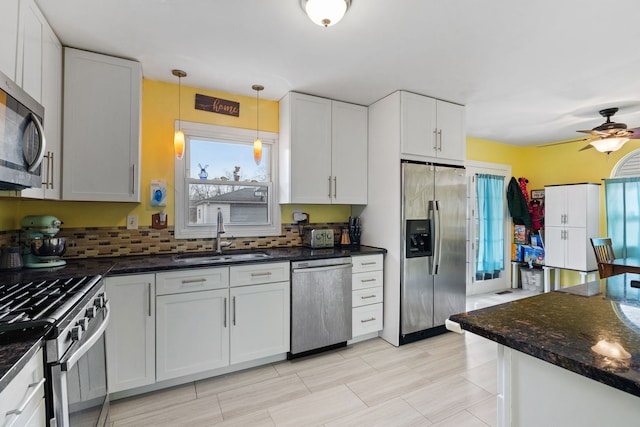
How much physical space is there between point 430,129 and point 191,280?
2.67m

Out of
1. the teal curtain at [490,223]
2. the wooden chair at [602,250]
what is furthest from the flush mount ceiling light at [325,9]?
the teal curtain at [490,223]

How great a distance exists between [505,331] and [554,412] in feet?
0.78

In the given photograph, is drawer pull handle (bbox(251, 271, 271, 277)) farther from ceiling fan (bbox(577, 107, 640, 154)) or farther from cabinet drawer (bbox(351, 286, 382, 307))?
ceiling fan (bbox(577, 107, 640, 154))

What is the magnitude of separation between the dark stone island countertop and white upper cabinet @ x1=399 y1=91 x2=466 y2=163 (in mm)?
1115

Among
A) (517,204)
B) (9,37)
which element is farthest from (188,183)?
(517,204)

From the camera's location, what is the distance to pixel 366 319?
3025 millimetres

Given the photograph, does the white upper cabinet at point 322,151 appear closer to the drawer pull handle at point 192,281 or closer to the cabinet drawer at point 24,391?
the drawer pull handle at point 192,281

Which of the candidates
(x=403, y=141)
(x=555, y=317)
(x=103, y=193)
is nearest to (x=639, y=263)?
(x=403, y=141)

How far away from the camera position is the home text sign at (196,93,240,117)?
290 cm

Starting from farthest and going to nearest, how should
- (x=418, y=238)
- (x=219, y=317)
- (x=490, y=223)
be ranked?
(x=490, y=223)
(x=418, y=238)
(x=219, y=317)

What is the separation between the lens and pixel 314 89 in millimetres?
2969

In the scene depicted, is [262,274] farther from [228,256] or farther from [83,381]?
[83,381]

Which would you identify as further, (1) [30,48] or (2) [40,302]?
(1) [30,48]

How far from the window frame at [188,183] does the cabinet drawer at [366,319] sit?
3.85ft
